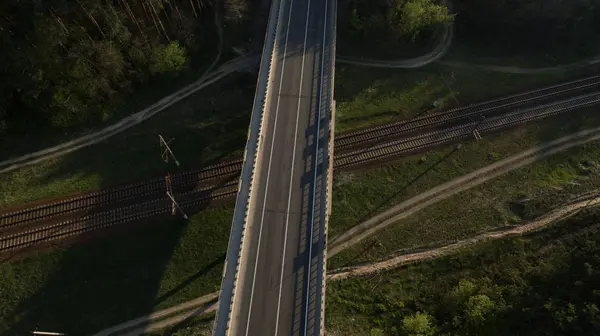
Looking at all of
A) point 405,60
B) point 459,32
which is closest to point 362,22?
point 405,60

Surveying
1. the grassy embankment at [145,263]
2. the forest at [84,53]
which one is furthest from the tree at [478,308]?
the forest at [84,53]

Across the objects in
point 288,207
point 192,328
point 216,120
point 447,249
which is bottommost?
point 192,328

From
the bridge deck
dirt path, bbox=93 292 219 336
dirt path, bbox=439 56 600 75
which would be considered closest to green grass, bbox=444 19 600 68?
dirt path, bbox=439 56 600 75

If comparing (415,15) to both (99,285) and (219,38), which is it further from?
(99,285)

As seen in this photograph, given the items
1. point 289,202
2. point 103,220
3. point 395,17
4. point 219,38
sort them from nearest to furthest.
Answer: point 289,202 < point 103,220 < point 219,38 < point 395,17

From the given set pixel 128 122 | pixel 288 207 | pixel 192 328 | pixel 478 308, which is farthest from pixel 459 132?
pixel 128 122

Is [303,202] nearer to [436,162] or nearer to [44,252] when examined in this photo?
[436,162]
